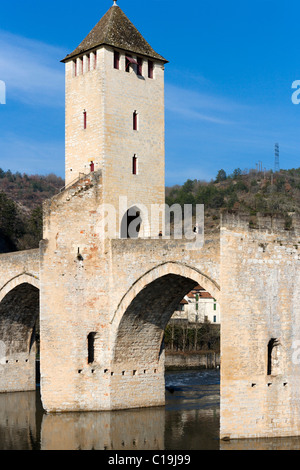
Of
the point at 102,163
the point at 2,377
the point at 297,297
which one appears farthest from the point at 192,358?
the point at 297,297

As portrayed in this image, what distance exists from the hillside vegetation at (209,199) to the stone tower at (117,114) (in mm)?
11537

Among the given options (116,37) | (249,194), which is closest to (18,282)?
(116,37)

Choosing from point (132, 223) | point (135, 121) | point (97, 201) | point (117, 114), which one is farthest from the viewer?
point (132, 223)

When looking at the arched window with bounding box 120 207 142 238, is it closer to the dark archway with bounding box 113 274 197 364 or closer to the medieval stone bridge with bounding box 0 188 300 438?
the medieval stone bridge with bounding box 0 188 300 438

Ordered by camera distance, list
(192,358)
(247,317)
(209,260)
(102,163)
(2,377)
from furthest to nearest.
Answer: (192,358), (2,377), (102,163), (209,260), (247,317)

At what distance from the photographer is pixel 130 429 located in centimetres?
2181

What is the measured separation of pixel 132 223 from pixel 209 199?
38.2 m

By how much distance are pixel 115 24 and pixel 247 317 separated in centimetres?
1336

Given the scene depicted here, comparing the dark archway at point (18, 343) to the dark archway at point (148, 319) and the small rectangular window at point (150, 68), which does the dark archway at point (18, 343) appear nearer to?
the dark archway at point (148, 319)

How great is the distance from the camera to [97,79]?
81.9ft

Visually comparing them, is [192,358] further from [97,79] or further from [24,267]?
[97,79]

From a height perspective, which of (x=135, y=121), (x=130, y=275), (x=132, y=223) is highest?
(x=135, y=121)

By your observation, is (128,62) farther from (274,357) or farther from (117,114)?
(274,357)

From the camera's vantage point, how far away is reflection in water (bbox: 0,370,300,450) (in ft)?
64.7
